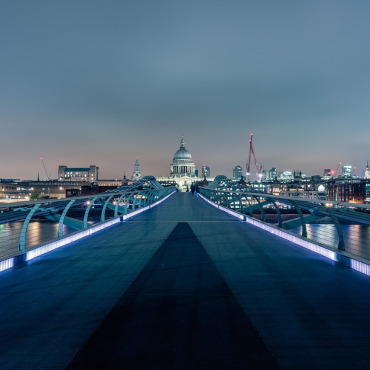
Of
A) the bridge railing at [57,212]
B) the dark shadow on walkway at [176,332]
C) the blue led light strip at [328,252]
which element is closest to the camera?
the dark shadow on walkway at [176,332]

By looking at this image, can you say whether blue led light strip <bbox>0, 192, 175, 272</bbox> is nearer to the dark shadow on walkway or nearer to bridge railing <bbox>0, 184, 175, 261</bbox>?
bridge railing <bbox>0, 184, 175, 261</bbox>

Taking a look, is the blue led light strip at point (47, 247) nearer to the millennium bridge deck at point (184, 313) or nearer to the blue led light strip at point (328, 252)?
the millennium bridge deck at point (184, 313)

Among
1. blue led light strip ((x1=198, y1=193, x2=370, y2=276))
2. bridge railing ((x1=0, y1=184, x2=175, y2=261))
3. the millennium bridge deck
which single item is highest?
bridge railing ((x1=0, y1=184, x2=175, y2=261))

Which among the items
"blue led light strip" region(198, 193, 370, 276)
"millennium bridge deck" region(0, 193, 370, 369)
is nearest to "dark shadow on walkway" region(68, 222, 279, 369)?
"millennium bridge deck" region(0, 193, 370, 369)

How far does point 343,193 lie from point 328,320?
219 meters

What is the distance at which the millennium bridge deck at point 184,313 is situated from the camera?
300 centimetres

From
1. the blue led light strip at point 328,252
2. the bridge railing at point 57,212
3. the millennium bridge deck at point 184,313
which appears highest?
the bridge railing at point 57,212

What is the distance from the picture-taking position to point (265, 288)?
195 inches

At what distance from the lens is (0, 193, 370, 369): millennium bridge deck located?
3.00 m

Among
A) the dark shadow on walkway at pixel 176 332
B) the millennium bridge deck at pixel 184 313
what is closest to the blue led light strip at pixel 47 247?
the millennium bridge deck at pixel 184 313

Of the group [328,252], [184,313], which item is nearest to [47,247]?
[184,313]

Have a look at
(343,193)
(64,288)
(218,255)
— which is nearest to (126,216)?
(218,255)

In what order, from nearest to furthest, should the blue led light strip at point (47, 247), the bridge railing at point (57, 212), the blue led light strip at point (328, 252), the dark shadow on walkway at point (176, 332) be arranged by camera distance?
the dark shadow on walkway at point (176, 332) < the blue led light strip at point (328, 252) < the blue led light strip at point (47, 247) < the bridge railing at point (57, 212)

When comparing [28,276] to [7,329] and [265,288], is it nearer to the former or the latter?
[7,329]
